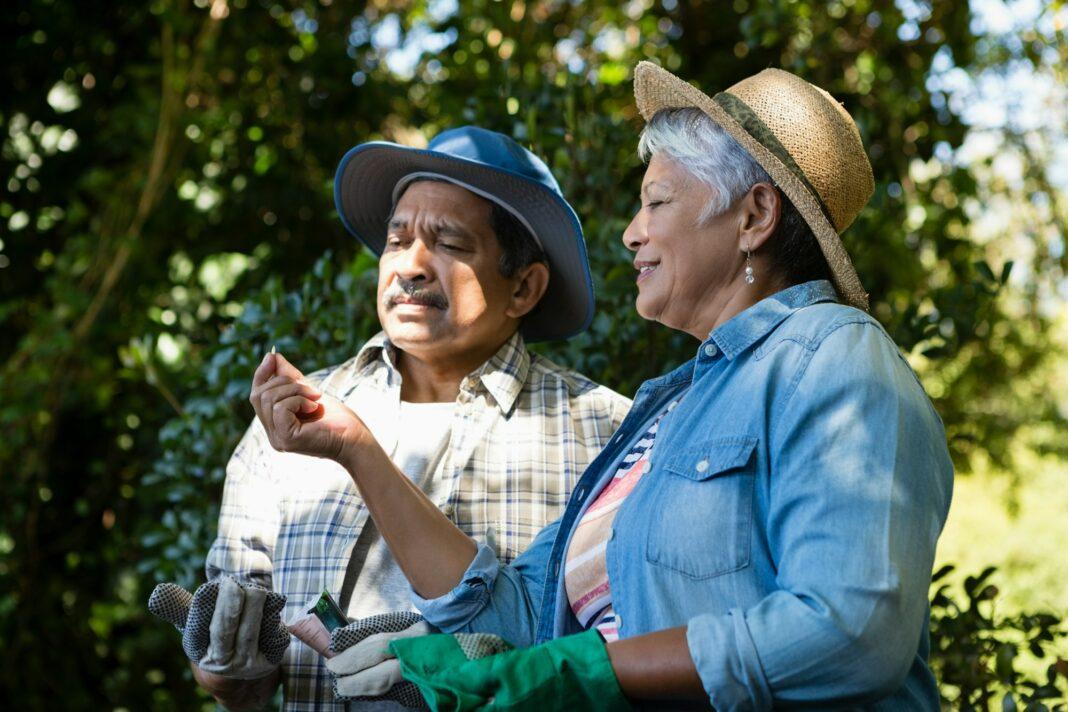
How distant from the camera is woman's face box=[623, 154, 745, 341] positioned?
197 centimetres

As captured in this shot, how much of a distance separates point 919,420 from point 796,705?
0.41m

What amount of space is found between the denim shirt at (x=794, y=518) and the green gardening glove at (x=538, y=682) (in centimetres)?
13

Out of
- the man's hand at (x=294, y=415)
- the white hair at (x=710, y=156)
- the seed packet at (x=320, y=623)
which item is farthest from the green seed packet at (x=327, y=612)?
the white hair at (x=710, y=156)

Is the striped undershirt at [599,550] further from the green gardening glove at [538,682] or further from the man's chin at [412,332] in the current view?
the man's chin at [412,332]

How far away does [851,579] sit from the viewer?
1451 mm

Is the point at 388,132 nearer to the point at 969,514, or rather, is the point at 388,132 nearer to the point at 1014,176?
the point at 1014,176

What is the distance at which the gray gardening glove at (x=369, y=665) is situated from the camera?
6.24 ft

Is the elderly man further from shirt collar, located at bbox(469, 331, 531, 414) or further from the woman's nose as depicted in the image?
the woman's nose

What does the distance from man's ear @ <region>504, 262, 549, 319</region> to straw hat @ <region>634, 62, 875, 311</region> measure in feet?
2.88

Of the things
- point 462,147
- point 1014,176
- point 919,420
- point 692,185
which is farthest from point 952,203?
point 919,420

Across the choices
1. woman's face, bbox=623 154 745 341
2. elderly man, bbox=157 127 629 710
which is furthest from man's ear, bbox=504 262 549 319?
woman's face, bbox=623 154 745 341

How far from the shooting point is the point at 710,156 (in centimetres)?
198

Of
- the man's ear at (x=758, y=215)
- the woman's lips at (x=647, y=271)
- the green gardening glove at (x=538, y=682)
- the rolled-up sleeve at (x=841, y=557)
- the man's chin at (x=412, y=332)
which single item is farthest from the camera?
the man's chin at (x=412, y=332)

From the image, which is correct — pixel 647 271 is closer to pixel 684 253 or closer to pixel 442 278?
pixel 684 253
